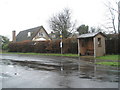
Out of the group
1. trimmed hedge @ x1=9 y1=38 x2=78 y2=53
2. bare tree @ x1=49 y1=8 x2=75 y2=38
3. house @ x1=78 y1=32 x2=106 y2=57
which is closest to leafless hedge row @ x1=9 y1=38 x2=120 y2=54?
trimmed hedge @ x1=9 y1=38 x2=78 y2=53

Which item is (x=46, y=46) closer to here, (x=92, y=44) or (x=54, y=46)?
(x=54, y=46)

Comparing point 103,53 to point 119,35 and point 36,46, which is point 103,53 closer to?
point 119,35

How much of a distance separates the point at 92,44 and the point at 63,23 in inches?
672

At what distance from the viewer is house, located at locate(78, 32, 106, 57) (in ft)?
54.7

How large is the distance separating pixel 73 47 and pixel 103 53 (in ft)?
17.4

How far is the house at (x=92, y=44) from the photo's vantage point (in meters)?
16.7

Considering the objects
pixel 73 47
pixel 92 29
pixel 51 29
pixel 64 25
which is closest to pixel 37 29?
pixel 51 29

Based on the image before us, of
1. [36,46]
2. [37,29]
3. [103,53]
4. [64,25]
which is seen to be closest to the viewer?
[103,53]

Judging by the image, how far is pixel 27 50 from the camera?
3023 cm

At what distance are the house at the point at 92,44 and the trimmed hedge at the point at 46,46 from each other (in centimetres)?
169

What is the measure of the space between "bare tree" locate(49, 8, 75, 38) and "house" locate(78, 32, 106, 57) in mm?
14818

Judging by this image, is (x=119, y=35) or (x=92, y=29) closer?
(x=119, y=35)

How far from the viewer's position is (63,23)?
3434 cm

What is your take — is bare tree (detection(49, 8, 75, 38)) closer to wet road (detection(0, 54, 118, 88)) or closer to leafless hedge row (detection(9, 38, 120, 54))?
leafless hedge row (detection(9, 38, 120, 54))
